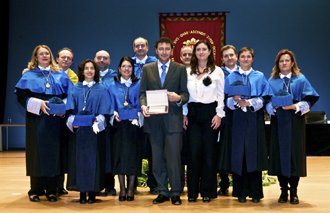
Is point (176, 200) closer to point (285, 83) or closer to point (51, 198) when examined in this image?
point (51, 198)

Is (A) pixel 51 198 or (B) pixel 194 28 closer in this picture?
(A) pixel 51 198

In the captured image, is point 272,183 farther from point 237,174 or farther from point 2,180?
point 2,180

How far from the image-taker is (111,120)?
4.91 m

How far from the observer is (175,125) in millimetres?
4633

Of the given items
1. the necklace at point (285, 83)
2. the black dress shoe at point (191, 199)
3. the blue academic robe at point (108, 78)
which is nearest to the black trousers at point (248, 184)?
the black dress shoe at point (191, 199)


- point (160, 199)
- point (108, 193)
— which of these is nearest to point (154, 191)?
point (108, 193)

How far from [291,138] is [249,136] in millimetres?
425

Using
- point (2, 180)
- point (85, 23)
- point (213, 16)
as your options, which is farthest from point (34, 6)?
point (2, 180)

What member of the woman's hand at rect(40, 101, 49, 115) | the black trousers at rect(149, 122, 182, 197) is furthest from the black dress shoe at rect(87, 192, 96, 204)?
the woman's hand at rect(40, 101, 49, 115)

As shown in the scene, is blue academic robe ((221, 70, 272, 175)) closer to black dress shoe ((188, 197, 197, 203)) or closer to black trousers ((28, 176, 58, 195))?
black dress shoe ((188, 197, 197, 203))

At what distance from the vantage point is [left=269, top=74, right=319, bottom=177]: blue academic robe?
4688 mm

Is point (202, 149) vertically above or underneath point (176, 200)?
above

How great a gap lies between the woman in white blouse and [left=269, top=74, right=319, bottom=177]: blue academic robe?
0.60 meters

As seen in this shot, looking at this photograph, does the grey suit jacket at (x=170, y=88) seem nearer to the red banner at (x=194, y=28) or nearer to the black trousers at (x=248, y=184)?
the black trousers at (x=248, y=184)
